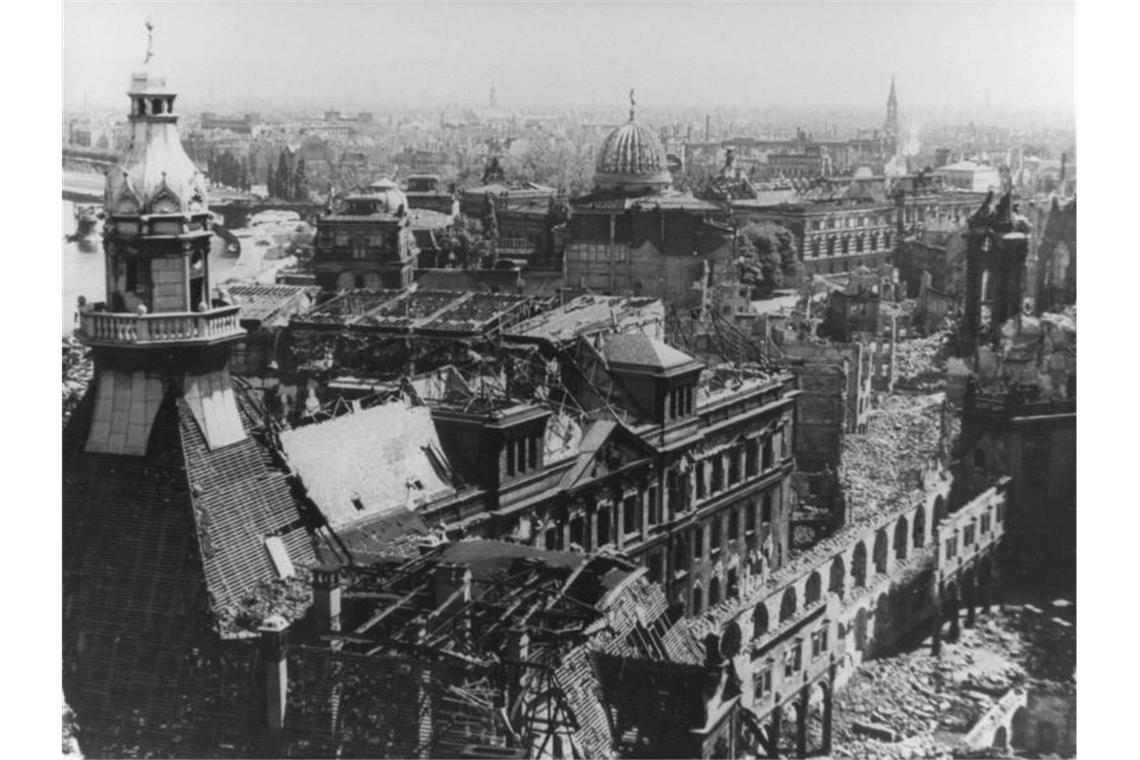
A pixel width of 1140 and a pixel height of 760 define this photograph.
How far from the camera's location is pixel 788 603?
2802cm

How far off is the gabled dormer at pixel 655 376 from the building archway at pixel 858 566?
5.37m

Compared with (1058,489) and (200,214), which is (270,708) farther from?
(1058,489)

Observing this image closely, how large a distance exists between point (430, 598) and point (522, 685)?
7.16 ft

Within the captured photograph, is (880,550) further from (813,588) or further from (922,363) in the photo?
(922,363)

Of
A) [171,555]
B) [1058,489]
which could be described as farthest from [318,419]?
[1058,489]

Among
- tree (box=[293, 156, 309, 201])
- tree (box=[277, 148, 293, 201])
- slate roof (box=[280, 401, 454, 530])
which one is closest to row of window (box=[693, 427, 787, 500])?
slate roof (box=[280, 401, 454, 530])

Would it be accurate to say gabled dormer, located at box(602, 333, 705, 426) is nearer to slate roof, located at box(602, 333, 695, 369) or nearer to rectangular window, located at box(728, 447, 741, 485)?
slate roof, located at box(602, 333, 695, 369)

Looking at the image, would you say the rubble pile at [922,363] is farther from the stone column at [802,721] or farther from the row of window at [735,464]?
the stone column at [802,721]

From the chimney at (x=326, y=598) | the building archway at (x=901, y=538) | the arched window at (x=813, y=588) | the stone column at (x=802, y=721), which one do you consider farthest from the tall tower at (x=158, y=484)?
the building archway at (x=901, y=538)

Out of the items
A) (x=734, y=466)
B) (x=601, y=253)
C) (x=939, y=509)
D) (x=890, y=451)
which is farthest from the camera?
(x=601, y=253)

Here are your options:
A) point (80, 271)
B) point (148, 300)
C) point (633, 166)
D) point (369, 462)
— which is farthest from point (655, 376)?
point (633, 166)

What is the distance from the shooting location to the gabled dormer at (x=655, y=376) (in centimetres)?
3322

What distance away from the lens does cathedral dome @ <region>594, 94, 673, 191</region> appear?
5391cm

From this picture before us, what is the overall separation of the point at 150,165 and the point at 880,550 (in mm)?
16905
